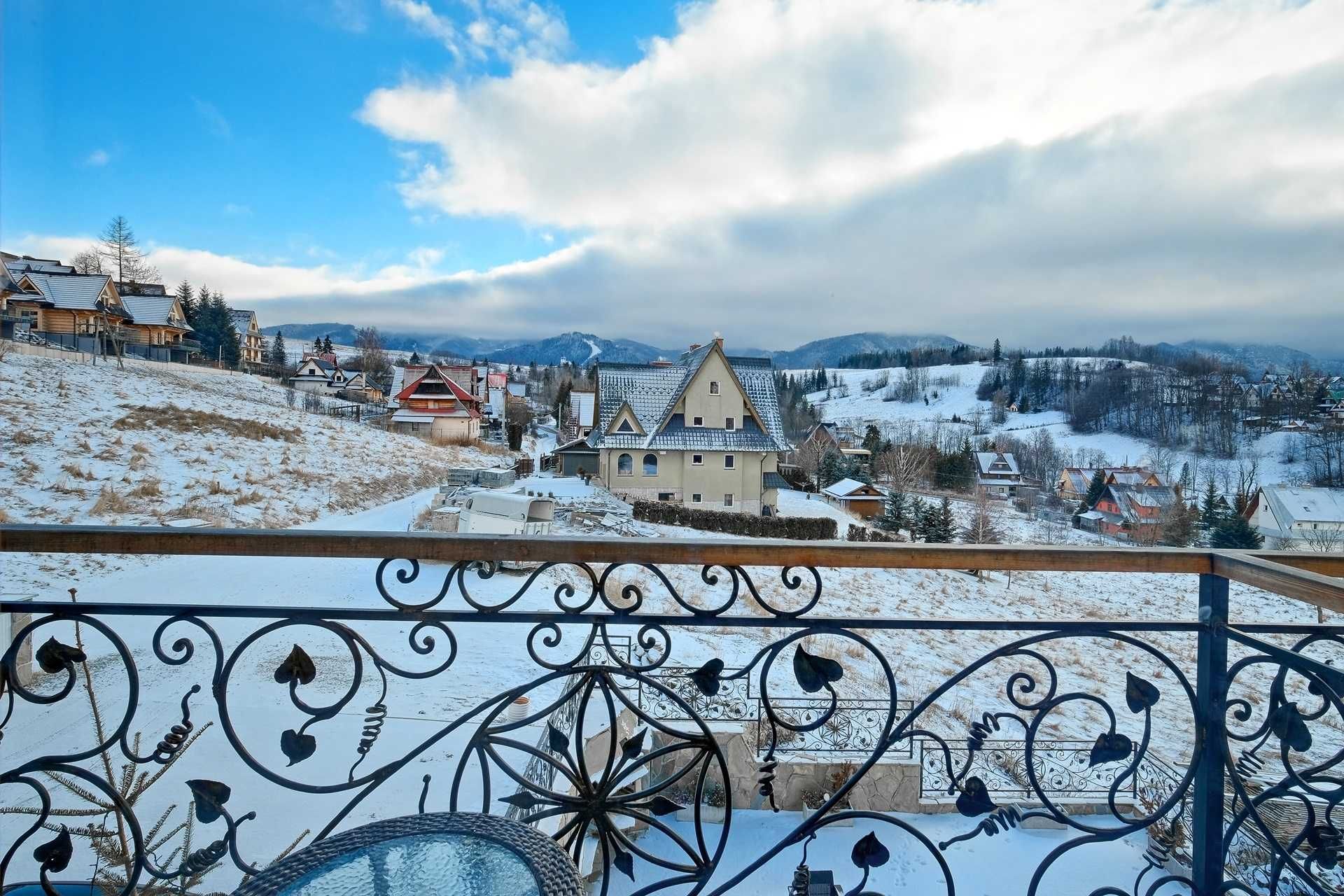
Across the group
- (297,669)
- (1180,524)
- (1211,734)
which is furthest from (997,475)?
(297,669)

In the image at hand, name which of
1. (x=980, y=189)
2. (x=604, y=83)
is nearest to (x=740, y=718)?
(x=604, y=83)

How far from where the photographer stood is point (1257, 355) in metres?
6.43

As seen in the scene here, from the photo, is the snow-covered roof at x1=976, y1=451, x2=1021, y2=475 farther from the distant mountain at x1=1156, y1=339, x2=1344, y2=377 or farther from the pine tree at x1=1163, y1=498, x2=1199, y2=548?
the pine tree at x1=1163, y1=498, x2=1199, y2=548

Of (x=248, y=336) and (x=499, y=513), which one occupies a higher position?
(x=248, y=336)

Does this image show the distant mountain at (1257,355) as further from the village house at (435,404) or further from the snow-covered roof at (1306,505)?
the village house at (435,404)

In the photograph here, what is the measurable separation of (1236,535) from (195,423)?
668 inches

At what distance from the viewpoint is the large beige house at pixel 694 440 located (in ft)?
49.0

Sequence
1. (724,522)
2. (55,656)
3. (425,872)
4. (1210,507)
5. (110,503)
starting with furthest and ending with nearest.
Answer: (724,522) → (110,503) → (1210,507) → (55,656) → (425,872)

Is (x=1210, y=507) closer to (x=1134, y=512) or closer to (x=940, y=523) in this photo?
(x=1134, y=512)

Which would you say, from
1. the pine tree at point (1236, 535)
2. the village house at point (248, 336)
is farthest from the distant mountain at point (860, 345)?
the pine tree at point (1236, 535)

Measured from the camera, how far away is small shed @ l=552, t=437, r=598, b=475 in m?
18.5

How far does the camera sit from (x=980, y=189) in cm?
861

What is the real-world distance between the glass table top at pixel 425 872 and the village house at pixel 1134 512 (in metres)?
6.57

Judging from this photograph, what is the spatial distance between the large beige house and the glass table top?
45.7 ft
